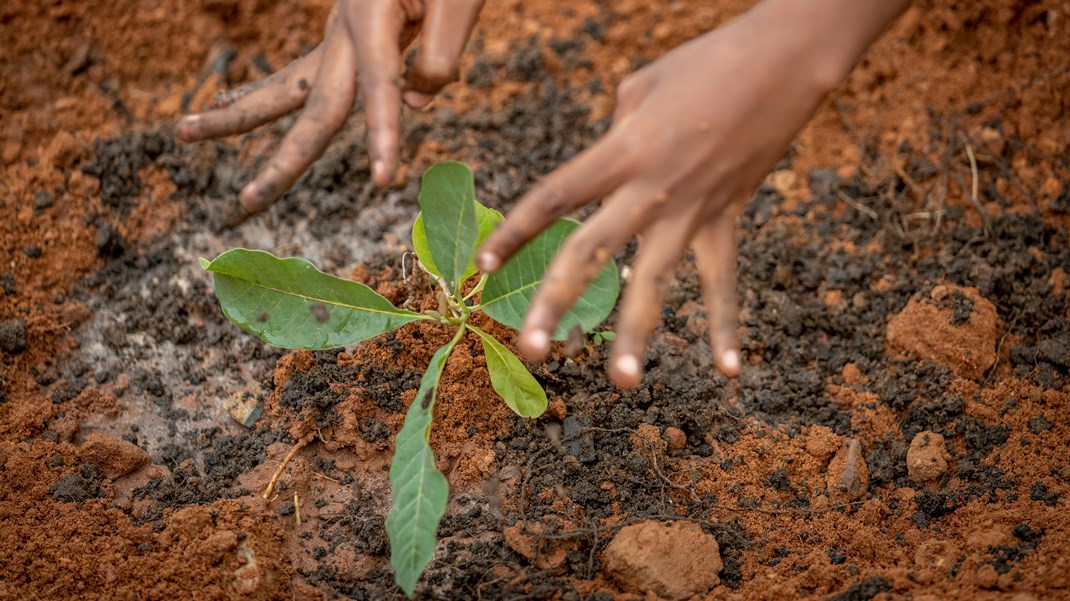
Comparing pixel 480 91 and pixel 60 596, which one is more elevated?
pixel 480 91

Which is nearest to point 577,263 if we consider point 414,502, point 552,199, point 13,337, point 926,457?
point 552,199

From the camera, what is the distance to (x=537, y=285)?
1.73 metres

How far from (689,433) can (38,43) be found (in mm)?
2260

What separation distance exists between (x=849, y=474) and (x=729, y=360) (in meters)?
0.65

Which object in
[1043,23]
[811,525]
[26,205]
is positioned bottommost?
[811,525]

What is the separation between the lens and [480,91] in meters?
2.75

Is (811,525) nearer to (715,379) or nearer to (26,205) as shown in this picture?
(715,379)

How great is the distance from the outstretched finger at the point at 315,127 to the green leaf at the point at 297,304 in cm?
17

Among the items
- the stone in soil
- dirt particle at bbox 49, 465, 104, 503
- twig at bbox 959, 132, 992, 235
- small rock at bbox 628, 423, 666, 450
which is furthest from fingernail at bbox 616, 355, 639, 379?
twig at bbox 959, 132, 992, 235

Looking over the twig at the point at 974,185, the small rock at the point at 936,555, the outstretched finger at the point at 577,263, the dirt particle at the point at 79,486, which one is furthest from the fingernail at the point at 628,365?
the twig at the point at 974,185

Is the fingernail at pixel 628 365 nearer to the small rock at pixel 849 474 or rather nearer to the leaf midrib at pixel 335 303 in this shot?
the leaf midrib at pixel 335 303

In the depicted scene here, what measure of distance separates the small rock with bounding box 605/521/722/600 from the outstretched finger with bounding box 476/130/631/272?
655 millimetres

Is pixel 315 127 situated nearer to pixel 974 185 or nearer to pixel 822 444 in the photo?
pixel 822 444

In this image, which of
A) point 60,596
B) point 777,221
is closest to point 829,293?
point 777,221
